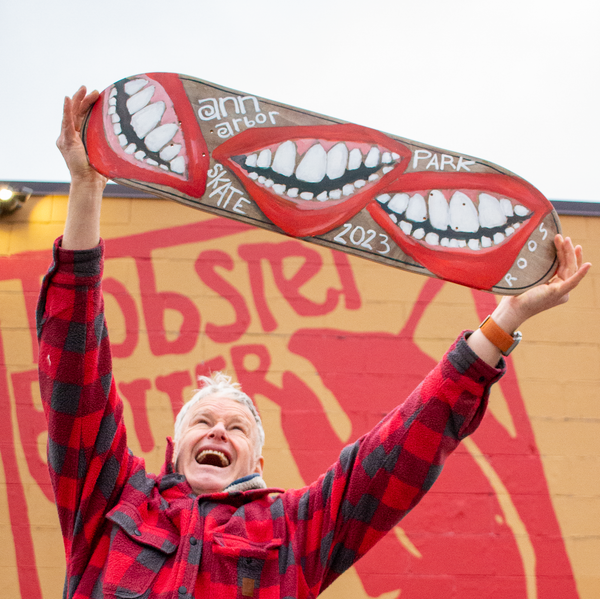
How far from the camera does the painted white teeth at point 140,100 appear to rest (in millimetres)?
1376

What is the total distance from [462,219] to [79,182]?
854mm

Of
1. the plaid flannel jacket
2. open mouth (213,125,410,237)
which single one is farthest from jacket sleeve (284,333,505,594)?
open mouth (213,125,410,237)

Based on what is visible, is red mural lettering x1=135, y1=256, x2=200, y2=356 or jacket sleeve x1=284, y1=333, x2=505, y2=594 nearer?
jacket sleeve x1=284, y1=333, x2=505, y2=594

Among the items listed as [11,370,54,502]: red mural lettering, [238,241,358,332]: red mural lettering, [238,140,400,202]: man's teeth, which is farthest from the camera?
[238,241,358,332]: red mural lettering

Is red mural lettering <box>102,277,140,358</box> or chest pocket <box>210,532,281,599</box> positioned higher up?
red mural lettering <box>102,277,140,358</box>

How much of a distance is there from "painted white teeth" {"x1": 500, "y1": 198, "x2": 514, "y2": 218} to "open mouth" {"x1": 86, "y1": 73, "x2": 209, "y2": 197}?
2.23 feet

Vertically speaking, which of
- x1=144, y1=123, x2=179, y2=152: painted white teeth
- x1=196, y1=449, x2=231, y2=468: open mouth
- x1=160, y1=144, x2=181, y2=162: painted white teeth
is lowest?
x1=196, y1=449, x2=231, y2=468: open mouth

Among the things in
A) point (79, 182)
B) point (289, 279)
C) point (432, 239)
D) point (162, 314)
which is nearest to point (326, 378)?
point (289, 279)

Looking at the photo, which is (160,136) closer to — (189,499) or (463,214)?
(463,214)

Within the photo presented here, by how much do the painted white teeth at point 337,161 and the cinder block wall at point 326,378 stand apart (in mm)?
1391

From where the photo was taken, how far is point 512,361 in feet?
9.09

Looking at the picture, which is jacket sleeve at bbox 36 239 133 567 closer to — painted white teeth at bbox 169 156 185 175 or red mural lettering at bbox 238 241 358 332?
painted white teeth at bbox 169 156 185 175

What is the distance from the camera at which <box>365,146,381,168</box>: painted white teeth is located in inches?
57.1

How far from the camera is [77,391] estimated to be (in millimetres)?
1345
